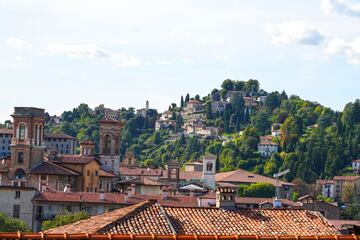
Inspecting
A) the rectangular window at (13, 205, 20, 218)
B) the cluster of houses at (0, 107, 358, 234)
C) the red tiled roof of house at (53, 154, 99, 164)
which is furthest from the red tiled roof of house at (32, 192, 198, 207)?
the red tiled roof of house at (53, 154, 99, 164)

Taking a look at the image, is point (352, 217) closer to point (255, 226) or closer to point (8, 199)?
point (8, 199)

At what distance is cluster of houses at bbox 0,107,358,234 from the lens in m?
80.9

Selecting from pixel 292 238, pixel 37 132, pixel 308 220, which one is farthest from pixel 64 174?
pixel 292 238

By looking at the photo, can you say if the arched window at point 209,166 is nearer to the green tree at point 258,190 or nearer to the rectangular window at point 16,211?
the green tree at point 258,190

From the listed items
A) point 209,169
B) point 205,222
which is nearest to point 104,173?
point 209,169

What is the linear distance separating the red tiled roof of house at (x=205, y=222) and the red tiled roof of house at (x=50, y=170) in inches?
2506

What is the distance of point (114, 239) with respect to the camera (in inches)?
614

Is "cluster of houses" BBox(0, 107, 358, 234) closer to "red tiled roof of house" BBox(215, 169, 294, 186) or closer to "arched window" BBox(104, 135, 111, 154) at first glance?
"arched window" BBox(104, 135, 111, 154)

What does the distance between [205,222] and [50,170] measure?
217 ft

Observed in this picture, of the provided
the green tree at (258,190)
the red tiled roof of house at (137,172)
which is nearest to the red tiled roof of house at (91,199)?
the red tiled roof of house at (137,172)

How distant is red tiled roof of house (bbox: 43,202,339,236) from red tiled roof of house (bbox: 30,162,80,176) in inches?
2506

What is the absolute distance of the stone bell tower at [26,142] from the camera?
3937 inches

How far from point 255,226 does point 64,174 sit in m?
66.3

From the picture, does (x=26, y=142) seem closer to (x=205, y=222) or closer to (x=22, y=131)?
(x=22, y=131)
